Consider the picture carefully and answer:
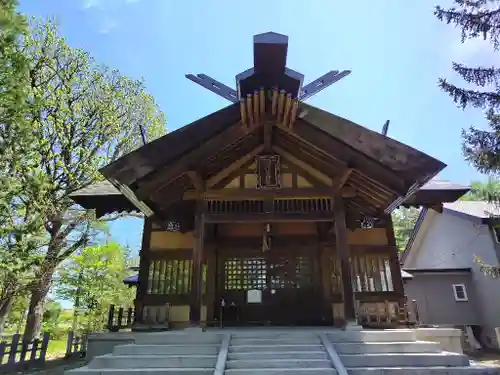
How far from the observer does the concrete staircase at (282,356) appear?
435 centimetres

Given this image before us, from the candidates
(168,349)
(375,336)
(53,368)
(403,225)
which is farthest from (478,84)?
(403,225)

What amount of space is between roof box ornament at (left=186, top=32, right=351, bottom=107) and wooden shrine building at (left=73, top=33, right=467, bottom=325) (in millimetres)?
19

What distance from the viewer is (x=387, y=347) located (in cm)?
499

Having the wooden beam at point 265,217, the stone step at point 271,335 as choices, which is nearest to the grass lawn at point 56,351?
the wooden beam at point 265,217

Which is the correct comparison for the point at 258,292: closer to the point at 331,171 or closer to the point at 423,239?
the point at 331,171

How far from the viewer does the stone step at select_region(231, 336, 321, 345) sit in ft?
17.3

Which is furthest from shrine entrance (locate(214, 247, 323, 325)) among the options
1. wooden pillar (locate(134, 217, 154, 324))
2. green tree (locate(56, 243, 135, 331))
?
green tree (locate(56, 243, 135, 331))

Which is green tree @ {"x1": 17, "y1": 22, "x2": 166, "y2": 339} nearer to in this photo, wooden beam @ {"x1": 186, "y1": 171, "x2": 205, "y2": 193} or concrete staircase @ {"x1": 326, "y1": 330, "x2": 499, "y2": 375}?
wooden beam @ {"x1": 186, "y1": 171, "x2": 205, "y2": 193}

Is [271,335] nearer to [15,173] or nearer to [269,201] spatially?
[269,201]

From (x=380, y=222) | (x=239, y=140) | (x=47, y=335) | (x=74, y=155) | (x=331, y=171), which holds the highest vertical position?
(x=74, y=155)

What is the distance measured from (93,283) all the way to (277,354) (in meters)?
12.6

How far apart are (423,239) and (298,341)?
1793 centimetres

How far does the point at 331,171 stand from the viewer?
24.2 ft

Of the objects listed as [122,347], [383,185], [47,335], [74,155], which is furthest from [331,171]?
[74,155]
